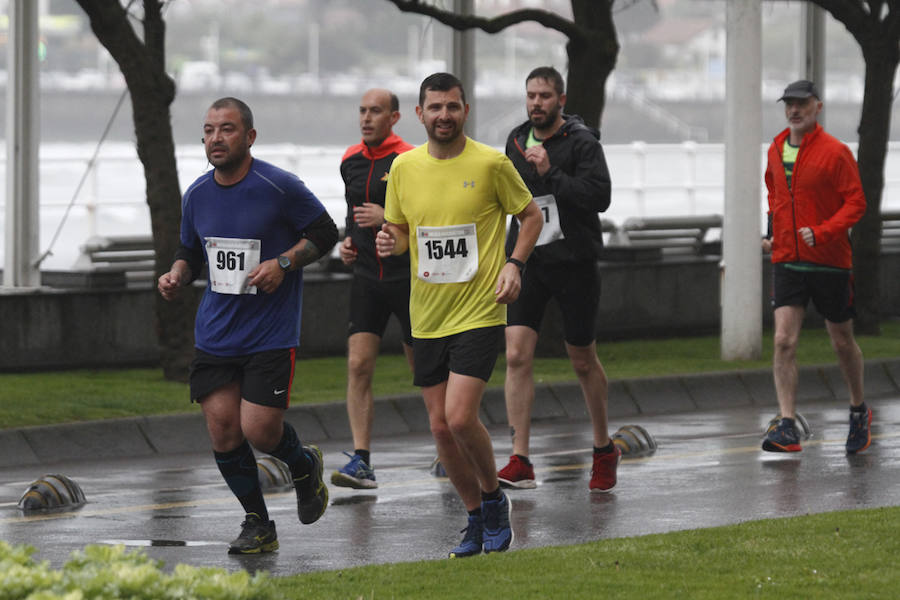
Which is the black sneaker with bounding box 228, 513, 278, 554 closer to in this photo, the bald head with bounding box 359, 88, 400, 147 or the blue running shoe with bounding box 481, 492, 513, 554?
the blue running shoe with bounding box 481, 492, 513, 554

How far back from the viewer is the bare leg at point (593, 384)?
31.3 ft

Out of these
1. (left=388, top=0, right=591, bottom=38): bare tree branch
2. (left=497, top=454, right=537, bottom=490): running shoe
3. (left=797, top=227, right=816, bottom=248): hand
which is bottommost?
(left=497, top=454, right=537, bottom=490): running shoe

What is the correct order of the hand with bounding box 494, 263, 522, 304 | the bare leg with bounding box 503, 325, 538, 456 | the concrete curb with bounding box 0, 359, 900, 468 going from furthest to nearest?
the concrete curb with bounding box 0, 359, 900, 468, the bare leg with bounding box 503, 325, 538, 456, the hand with bounding box 494, 263, 522, 304

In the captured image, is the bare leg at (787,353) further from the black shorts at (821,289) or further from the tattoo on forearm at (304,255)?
the tattoo on forearm at (304,255)

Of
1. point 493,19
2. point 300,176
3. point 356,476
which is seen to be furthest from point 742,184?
point 300,176

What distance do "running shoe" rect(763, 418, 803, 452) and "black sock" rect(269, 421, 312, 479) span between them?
12.1 feet

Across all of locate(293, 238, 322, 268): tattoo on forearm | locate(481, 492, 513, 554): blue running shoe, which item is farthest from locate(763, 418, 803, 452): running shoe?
locate(293, 238, 322, 268): tattoo on forearm

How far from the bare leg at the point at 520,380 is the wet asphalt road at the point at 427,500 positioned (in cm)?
30

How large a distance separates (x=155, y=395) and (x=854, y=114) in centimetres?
2373

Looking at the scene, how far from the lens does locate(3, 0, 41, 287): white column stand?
15945 millimetres

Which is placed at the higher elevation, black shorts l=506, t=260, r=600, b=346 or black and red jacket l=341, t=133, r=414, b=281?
black and red jacket l=341, t=133, r=414, b=281

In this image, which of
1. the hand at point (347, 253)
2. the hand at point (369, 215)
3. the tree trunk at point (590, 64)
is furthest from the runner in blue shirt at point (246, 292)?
the tree trunk at point (590, 64)

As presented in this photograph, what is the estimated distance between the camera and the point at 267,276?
7.69 metres

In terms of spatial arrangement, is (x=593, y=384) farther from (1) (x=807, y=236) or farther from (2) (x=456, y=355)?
(2) (x=456, y=355)
